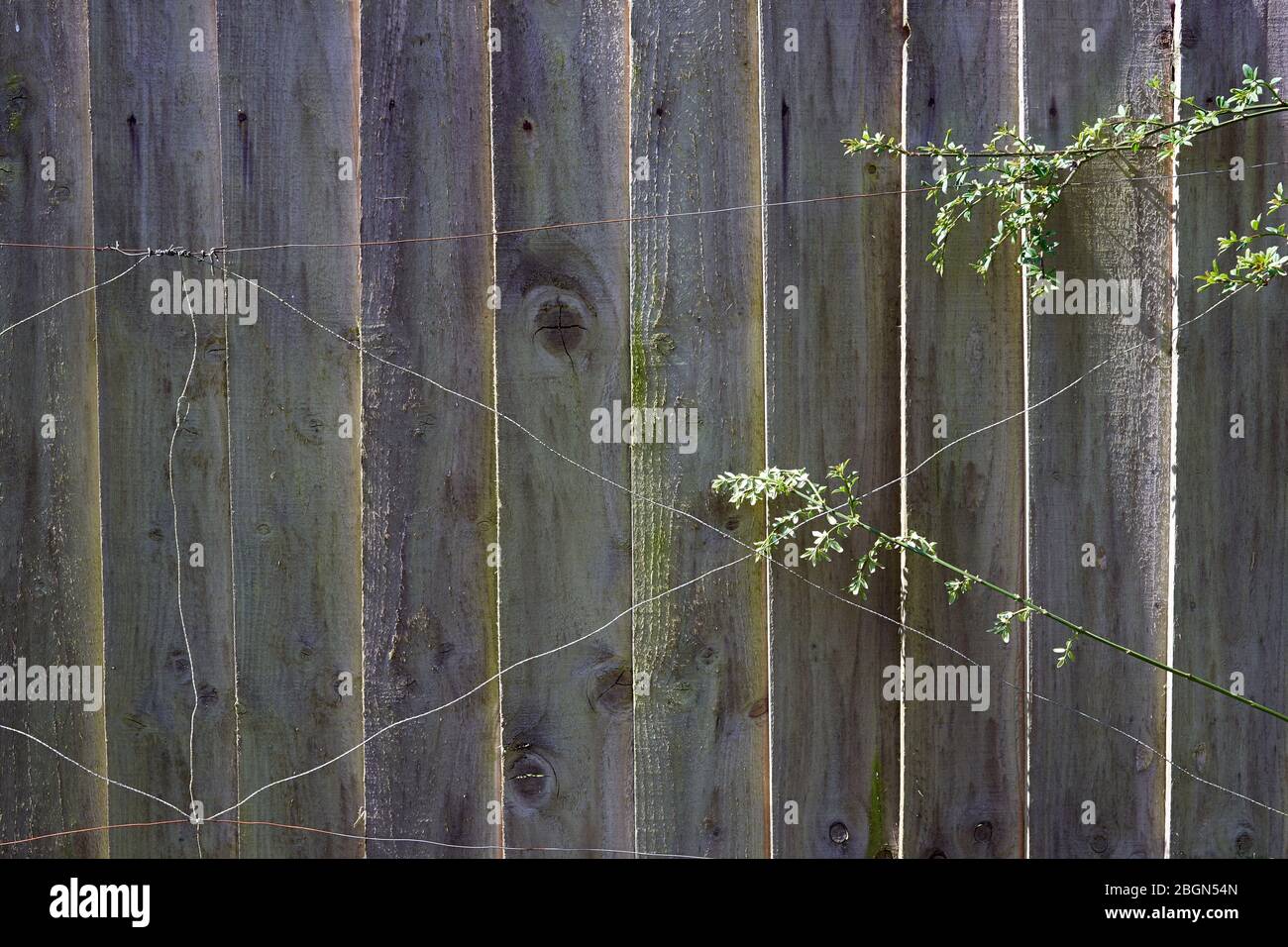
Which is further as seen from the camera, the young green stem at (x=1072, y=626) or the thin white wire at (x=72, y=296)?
the thin white wire at (x=72, y=296)

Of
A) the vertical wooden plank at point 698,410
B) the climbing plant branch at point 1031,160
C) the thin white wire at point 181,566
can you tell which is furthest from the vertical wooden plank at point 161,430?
the climbing plant branch at point 1031,160

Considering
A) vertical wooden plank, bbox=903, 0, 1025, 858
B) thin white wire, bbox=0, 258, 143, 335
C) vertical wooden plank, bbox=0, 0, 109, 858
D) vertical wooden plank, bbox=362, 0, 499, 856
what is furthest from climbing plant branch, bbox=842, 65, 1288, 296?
vertical wooden plank, bbox=0, 0, 109, 858

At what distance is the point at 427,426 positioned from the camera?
68.9 inches

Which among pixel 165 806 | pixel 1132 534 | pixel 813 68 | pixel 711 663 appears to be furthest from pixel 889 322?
pixel 165 806

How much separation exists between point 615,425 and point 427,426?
36 centimetres

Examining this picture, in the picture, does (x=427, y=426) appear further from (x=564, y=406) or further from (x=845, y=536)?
(x=845, y=536)

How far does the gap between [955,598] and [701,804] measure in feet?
2.07

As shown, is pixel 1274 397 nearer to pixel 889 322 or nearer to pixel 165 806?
pixel 889 322

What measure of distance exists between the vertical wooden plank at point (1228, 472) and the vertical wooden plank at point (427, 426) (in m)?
1.32

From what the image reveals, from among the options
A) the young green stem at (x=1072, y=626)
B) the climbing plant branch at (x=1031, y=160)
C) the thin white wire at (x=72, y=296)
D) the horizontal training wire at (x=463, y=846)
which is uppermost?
the climbing plant branch at (x=1031, y=160)

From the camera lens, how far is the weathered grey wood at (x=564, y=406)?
5.65 feet

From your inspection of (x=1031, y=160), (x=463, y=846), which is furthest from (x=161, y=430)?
(x=1031, y=160)

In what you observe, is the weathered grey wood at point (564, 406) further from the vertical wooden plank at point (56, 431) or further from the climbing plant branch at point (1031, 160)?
the vertical wooden plank at point (56, 431)

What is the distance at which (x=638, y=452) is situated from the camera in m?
1.75
